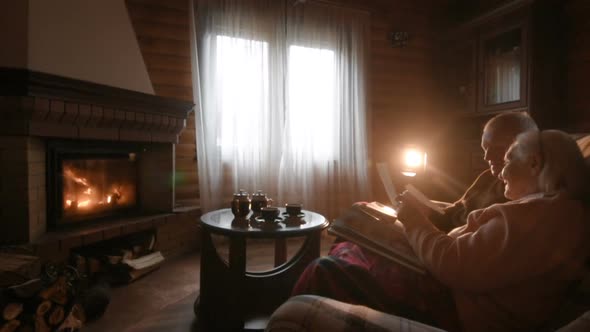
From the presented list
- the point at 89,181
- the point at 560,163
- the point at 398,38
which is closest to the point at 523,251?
the point at 560,163

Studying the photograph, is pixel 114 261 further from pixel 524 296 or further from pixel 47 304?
pixel 524 296

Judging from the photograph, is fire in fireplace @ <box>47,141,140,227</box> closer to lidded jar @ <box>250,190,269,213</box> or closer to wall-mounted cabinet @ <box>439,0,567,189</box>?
lidded jar @ <box>250,190,269,213</box>

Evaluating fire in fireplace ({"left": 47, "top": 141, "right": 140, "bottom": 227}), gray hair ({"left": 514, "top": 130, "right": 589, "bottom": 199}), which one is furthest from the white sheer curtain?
gray hair ({"left": 514, "top": 130, "right": 589, "bottom": 199})

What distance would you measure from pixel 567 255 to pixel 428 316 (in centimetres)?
30

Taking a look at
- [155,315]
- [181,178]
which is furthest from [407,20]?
[155,315]

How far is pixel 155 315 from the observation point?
5.47 feet

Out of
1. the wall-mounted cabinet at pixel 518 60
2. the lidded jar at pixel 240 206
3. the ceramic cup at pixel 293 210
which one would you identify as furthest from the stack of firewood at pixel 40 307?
the wall-mounted cabinet at pixel 518 60

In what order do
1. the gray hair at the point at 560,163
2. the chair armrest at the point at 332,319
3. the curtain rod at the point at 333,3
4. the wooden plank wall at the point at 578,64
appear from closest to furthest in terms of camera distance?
1. the chair armrest at the point at 332,319
2. the gray hair at the point at 560,163
3. the wooden plank wall at the point at 578,64
4. the curtain rod at the point at 333,3

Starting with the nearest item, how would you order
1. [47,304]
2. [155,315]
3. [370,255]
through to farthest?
[370,255] → [47,304] → [155,315]

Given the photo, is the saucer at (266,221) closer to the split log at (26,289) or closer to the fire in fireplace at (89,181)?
the split log at (26,289)

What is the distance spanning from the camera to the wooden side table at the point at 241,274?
1.41 metres

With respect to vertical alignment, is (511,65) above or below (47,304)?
above

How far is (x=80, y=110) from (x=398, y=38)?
2.92 m

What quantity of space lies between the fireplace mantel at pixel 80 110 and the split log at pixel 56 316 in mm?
837
